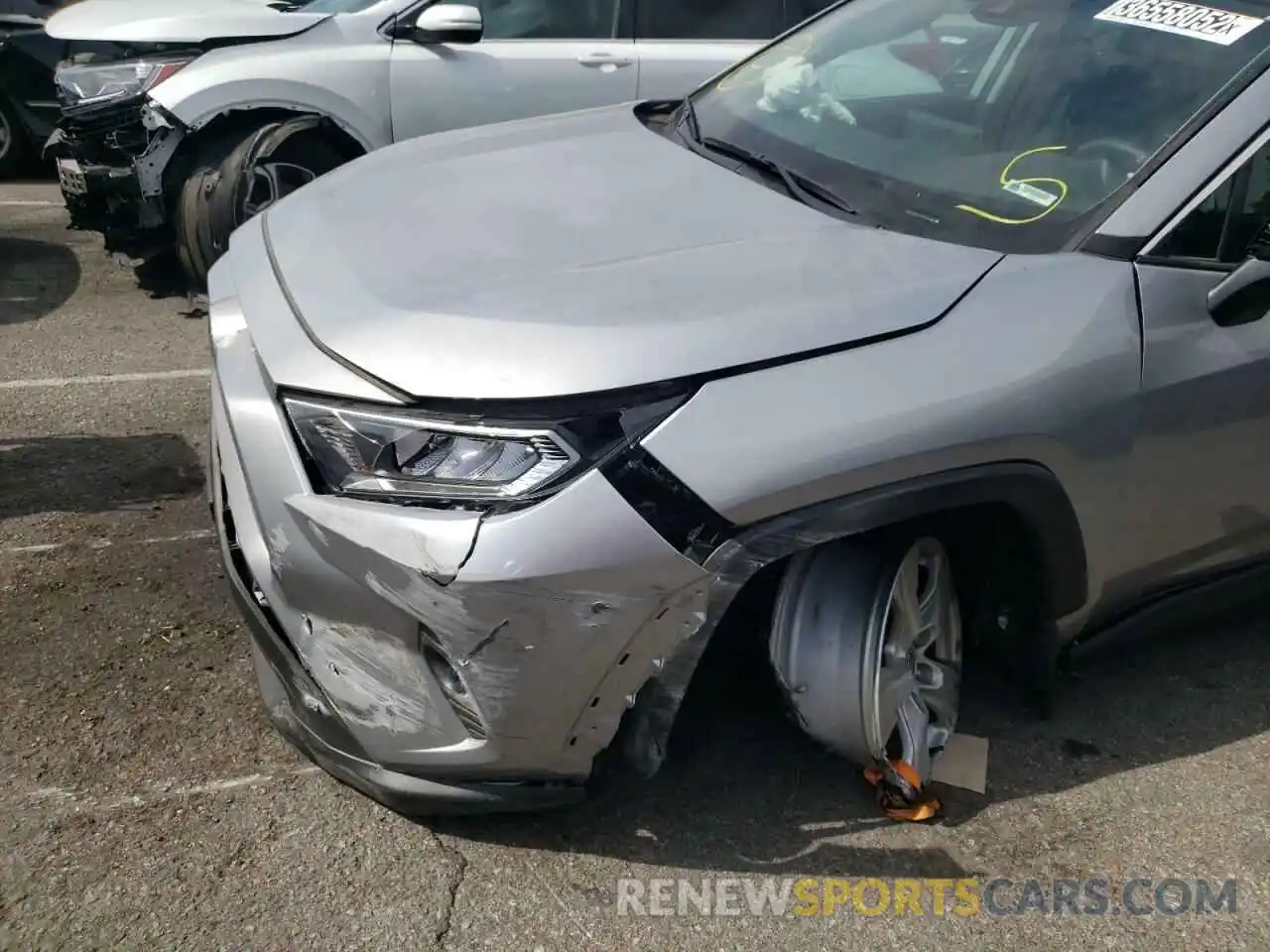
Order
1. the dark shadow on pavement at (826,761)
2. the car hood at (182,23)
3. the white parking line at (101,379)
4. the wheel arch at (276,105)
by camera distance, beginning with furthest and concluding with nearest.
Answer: the car hood at (182,23) → the wheel arch at (276,105) → the white parking line at (101,379) → the dark shadow on pavement at (826,761)

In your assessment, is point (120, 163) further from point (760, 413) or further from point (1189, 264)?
point (1189, 264)

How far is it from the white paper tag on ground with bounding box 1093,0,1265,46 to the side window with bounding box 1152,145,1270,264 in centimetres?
37

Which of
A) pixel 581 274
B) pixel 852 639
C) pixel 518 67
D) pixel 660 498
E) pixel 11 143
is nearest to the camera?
pixel 660 498

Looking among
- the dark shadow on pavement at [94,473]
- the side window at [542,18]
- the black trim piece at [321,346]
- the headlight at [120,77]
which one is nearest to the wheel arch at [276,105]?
the headlight at [120,77]

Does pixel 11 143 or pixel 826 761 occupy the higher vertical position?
pixel 826 761

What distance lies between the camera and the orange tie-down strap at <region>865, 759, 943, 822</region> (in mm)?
2639

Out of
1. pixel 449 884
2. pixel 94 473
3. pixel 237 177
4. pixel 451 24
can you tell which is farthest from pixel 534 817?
pixel 451 24

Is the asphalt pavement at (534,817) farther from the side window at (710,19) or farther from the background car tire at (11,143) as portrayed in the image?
the background car tire at (11,143)

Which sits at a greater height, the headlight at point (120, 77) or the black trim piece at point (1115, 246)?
the black trim piece at point (1115, 246)

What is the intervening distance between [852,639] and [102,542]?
7.35 ft

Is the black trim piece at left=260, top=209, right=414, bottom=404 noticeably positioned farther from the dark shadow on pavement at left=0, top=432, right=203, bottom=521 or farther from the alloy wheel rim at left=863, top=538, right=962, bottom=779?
the dark shadow on pavement at left=0, top=432, right=203, bottom=521

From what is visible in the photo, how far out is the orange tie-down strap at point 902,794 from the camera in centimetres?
264

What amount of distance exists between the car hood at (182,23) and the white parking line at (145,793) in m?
4.22

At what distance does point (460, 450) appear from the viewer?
2131mm
